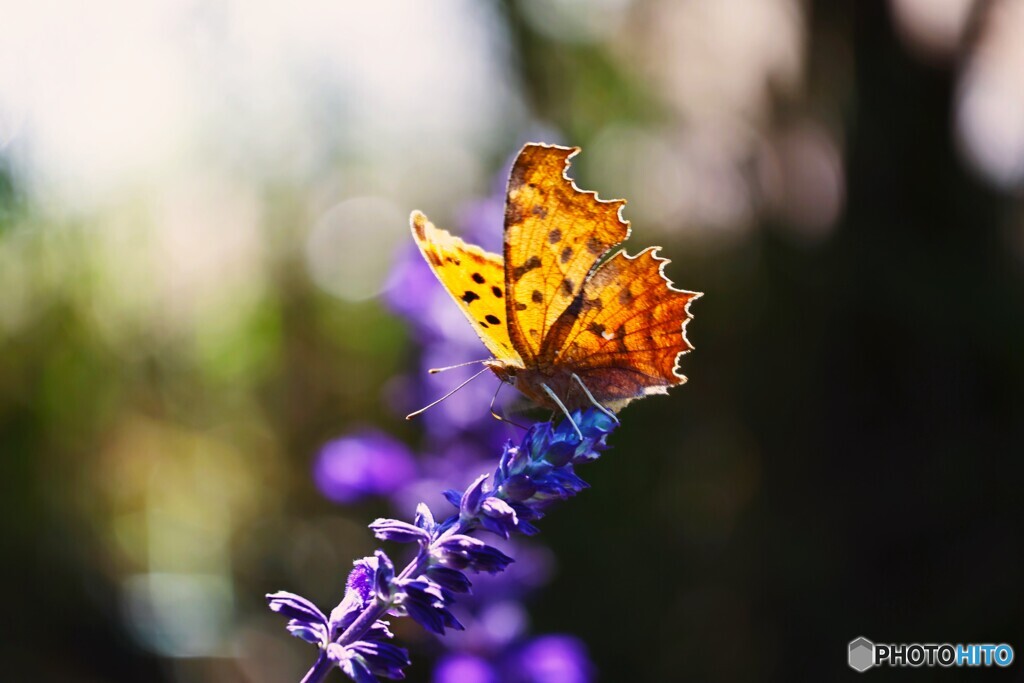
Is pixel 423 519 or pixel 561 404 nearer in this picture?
pixel 423 519

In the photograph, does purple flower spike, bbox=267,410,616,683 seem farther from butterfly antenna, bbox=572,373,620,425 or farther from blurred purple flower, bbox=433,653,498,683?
blurred purple flower, bbox=433,653,498,683

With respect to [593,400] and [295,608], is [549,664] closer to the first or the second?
[593,400]

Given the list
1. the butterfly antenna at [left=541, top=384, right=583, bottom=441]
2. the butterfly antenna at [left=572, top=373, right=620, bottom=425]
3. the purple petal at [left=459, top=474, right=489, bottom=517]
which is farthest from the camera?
the butterfly antenna at [left=572, top=373, right=620, bottom=425]

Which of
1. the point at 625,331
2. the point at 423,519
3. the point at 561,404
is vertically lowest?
the point at 423,519

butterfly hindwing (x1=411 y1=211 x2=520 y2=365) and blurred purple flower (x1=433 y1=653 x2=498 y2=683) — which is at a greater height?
butterfly hindwing (x1=411 y1=211 x2=520 y2=365)

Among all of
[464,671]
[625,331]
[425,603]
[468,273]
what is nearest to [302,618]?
[425,603]

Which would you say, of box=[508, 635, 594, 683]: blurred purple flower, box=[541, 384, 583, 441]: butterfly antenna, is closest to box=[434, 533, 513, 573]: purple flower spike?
box=[541, 384, 583, 441]: butterfly antenna
